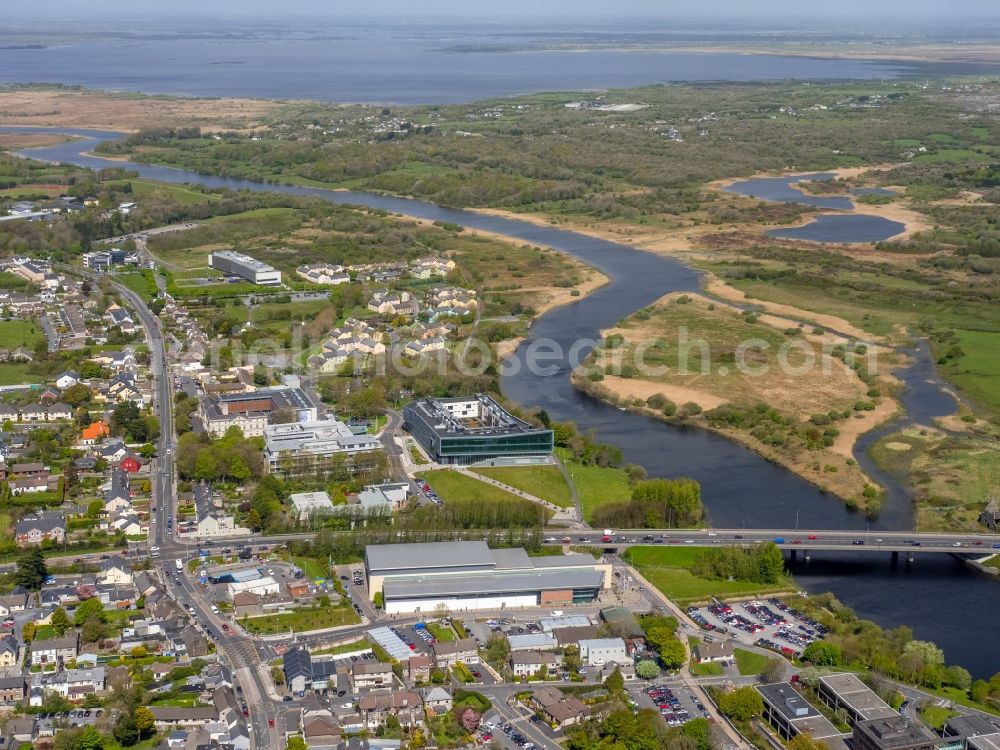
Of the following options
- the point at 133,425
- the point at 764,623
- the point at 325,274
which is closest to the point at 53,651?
the point at 133,425

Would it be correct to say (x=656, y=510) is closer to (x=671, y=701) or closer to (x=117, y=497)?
(x=671, y=701)

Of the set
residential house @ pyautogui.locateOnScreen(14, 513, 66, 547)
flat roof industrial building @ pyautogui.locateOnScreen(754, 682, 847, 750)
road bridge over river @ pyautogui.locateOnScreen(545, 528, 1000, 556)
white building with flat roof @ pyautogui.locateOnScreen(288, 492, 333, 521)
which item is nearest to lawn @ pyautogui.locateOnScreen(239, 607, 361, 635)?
white building with flat roof @ pyautogui.locateOnScreen(288, 492, 333, 521)

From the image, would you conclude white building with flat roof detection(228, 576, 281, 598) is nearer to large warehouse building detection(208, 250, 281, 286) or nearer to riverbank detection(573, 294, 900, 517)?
riverbank detection(573, 294, 900, 517)

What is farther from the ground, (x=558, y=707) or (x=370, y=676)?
(x=370, y=676)

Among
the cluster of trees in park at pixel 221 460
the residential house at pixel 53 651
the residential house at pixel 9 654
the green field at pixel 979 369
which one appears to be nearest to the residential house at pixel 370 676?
the residential house at pixel 53 651

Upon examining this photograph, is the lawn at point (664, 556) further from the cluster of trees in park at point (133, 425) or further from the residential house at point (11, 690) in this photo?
the cluster of trees in park at point (133, 425)

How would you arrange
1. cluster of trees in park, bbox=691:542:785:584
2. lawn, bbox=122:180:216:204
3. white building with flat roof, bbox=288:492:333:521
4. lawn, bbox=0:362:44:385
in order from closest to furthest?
cluster of trees in park, bbox=691:542:785:584, white building with flat roof, bbox=288:492:333:521, lawn, bbox=0:362:44:385, lawn, bbox=122:180:216:204

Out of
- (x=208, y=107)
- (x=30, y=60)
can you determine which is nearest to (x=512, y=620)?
(x=208, y=107)

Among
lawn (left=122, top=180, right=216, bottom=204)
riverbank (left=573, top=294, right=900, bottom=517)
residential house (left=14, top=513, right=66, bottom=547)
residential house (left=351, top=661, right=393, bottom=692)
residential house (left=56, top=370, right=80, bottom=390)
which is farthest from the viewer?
lawn (left=122, top=180, right=216, bottom=204)
